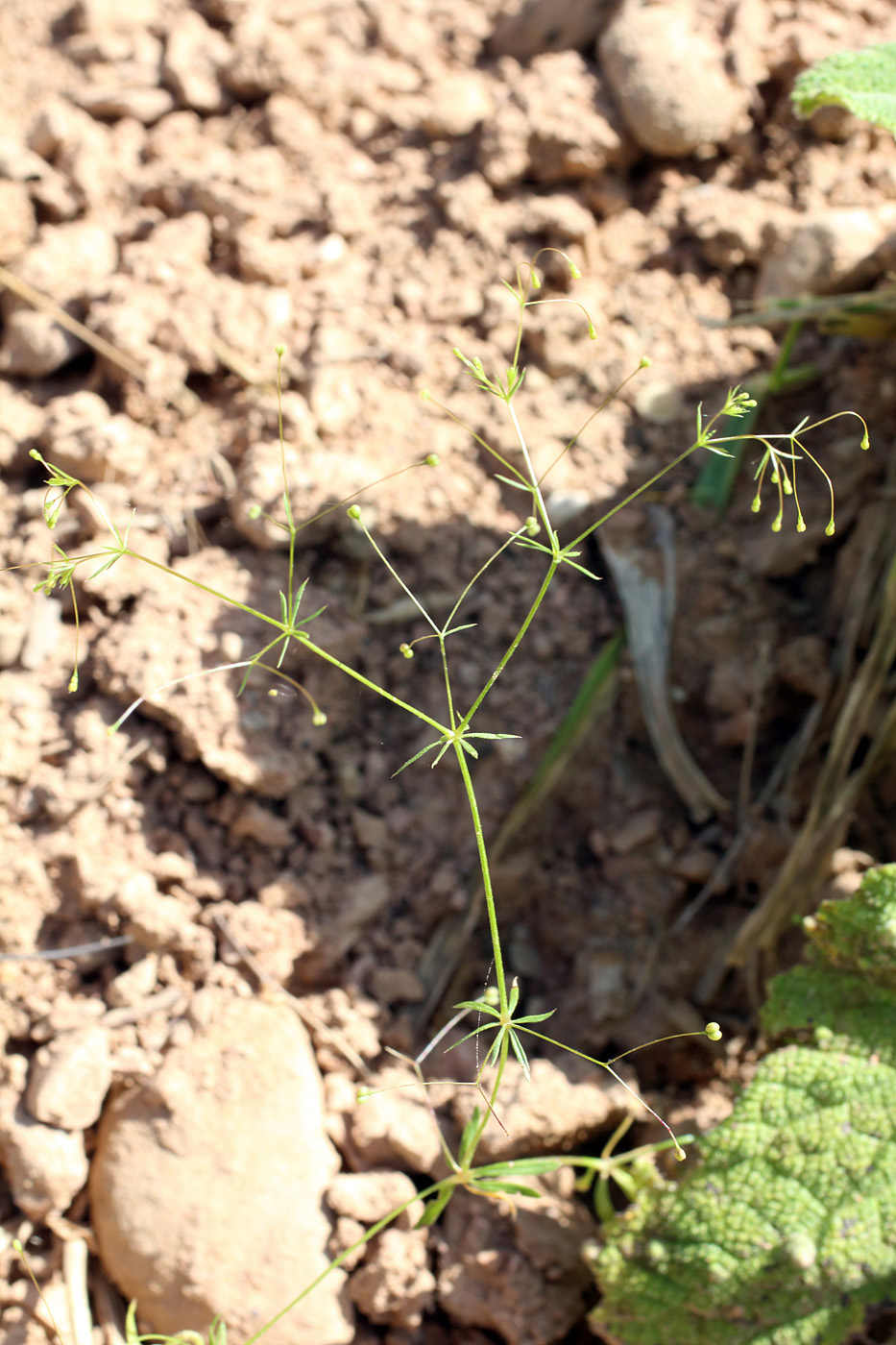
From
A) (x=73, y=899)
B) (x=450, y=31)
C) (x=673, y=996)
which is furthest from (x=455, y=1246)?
(x=450, y=31)

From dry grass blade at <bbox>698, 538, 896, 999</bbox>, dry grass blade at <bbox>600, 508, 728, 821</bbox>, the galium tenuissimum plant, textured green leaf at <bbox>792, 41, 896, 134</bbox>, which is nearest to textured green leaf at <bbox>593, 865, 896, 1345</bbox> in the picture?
the galium tenuissimum plant

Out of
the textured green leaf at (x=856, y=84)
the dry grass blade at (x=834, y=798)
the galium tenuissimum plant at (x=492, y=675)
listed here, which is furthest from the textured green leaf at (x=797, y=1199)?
the textured green leaf at (x=856, y=84)

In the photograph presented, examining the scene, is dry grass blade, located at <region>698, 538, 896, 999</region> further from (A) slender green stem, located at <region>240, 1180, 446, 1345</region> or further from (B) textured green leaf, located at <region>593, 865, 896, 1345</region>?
(A) slender green stem, located at <region>240, 1180, 446, 1345</region>

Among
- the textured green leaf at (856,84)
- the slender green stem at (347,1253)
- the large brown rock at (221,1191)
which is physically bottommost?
the large brown rock at (221,1191)

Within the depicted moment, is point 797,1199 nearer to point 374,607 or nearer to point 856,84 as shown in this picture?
point 374,607

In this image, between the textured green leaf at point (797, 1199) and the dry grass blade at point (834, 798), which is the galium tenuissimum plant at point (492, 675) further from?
the dry grass blade at point (834, 798)

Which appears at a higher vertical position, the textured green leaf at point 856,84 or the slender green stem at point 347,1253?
the textured green leaf at point 856,84

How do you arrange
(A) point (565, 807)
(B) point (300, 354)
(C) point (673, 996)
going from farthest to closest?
(B) point (300, 354) < (A) point (565, 807) < (C) point (673, 996)

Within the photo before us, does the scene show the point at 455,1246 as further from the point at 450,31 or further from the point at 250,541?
the point at 450,31
